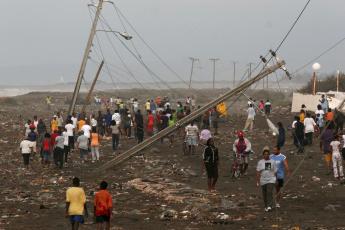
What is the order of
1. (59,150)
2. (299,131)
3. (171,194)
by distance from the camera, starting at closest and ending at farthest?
(171,194)
(59,150)
(299,131)

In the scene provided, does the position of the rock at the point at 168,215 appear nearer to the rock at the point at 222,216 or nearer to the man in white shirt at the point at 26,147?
the rock at the point at 222,216

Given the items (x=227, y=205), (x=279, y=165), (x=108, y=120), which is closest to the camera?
(x=279, y=165)

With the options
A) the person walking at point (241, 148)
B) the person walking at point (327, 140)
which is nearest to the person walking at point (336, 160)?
the person walking at point (327, 140)

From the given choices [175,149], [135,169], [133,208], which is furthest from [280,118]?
[133,208]

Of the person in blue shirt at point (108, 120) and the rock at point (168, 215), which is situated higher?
the person in blue shirt at point (108, 120)

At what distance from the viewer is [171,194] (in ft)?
61.3

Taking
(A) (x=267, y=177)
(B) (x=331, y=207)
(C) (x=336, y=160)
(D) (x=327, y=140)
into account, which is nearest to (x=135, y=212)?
(A) (x=267, y=177)

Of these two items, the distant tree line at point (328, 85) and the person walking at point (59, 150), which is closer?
the person walking at point (59, 150)

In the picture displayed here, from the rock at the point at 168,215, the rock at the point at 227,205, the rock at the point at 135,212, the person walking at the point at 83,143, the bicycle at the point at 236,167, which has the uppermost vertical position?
the person walking at the point at 83,143

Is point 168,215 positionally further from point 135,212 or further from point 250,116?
point 250,116

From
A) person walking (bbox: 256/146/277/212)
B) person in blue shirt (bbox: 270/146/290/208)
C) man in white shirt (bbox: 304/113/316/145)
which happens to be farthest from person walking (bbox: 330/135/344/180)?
man in white shirt (bbox: 304/113/316/145)

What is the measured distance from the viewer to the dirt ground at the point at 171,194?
15328mm

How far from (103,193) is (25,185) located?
351 inches

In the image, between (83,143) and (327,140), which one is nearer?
(327,140)
